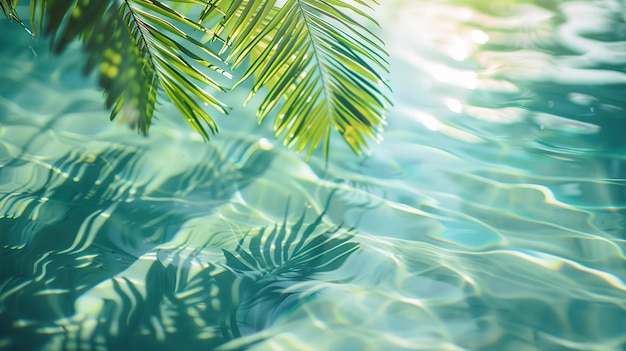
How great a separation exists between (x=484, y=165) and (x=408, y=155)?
0.83 ft

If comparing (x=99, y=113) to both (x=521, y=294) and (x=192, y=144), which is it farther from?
(x=521, y=294)

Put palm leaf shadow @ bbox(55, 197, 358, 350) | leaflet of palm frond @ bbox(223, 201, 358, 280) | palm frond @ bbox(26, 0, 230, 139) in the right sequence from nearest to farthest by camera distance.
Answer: palm frond @ bbox(26, 0, 230, 139)
palm leaf shadow @ bbox(55, 197, 358, 350)
leaflet of palm frond @ bbox(223, 201, 358, 280)

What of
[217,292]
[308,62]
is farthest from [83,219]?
[308,62]

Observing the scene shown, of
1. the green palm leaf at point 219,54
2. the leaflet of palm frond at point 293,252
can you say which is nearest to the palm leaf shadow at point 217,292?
the leaflet of palm frond at point 293,252

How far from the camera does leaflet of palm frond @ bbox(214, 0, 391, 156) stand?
116 cm

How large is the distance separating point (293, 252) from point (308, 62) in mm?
511

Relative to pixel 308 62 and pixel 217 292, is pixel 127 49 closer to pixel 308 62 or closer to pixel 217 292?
pixel 308 62

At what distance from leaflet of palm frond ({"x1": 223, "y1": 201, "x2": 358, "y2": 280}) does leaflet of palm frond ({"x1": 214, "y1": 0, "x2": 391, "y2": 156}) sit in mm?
260

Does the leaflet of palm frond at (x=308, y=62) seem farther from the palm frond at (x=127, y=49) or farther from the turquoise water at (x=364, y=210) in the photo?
the turquoise water at (x=364, y=210)

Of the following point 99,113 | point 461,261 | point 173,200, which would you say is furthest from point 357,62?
point 99,113

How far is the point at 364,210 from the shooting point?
1.53 meters

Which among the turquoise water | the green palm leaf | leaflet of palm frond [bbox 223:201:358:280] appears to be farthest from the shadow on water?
the green palm leaf

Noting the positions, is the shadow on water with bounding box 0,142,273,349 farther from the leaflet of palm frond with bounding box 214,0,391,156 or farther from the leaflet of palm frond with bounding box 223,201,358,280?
the leaflet of palm frond with bounding box 214,0,391,156

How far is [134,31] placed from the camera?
1048 millimetres
